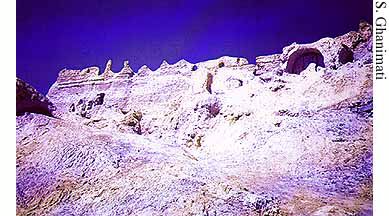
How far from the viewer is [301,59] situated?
49.6ft

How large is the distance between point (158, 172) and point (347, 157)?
305 centimetres

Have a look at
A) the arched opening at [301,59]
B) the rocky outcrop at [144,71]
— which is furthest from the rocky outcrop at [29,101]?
the rocky outcrop at [144,71]

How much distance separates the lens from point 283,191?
450 cm

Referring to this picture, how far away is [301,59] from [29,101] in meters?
11.9

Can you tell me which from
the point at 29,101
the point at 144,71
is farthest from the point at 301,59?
the point at 29,101

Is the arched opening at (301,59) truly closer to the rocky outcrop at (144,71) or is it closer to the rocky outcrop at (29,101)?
the rocky outcrop at (144,71)

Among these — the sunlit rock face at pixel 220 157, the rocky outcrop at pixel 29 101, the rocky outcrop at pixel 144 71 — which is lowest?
the sunlit rock face at pixel 220 157

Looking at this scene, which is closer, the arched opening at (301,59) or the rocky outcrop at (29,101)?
the rocky outcrop at (29,101)

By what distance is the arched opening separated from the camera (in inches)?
577

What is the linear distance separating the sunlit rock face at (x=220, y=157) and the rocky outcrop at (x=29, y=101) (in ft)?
0.43

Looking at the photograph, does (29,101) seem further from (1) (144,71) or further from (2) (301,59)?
(1) (144,71)

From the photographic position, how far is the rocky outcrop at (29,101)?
6055 mm

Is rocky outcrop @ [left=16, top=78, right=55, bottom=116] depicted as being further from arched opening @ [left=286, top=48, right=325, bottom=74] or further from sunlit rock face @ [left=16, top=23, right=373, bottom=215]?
arched opening @ [left=286, top=48, right=325, bottom=74]

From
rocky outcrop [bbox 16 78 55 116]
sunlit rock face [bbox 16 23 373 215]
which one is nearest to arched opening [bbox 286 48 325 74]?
sunlit rock face [bbox 16 23 373 215]
